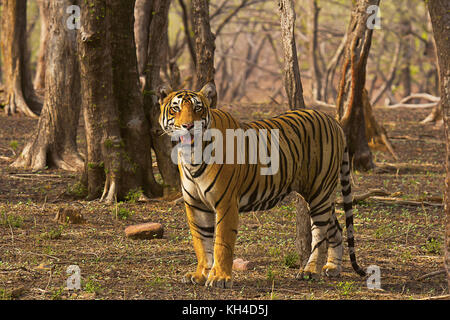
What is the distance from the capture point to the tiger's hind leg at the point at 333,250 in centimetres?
612

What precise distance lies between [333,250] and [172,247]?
177cm

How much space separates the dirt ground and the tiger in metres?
0.24

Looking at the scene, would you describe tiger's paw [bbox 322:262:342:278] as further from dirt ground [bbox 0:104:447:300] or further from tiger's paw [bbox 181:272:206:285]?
tiger's paw [bbox 181:272:206:285]

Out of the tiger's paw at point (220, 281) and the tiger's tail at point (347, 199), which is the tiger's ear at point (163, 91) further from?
the tiger's tail at point (347, 199)

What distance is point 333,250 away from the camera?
620 centimetres

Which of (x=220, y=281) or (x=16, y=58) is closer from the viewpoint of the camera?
(x=220, y=281)

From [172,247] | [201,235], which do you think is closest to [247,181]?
[201,235]

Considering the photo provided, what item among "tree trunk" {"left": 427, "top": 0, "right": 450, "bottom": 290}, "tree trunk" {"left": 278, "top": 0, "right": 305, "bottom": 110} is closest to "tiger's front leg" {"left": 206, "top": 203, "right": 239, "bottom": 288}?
"tree trunk" {"left": 278, "top": 0, "right": 305, "bottom": 110}

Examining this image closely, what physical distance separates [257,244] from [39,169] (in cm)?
490

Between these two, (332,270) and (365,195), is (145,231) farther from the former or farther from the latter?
(365,195)

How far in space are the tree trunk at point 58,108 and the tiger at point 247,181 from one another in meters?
5.85

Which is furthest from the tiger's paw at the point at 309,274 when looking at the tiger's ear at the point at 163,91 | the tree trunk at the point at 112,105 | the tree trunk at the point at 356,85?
the tree trunk at the point at 356,85

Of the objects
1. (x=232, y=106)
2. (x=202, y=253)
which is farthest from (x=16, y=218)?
(x=232, y=106)

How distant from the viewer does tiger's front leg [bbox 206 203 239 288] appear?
5.35m
